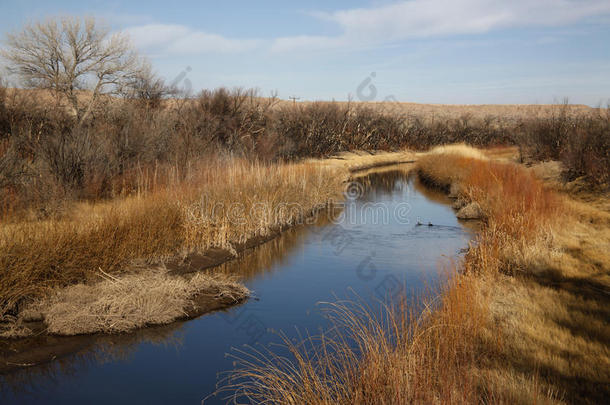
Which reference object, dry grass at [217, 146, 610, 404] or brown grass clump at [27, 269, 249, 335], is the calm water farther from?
dry grass at [217, 146, 610, 404]

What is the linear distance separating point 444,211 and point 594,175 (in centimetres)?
458

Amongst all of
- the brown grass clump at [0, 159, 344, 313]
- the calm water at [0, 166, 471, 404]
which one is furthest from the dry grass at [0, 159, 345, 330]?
the calm water at [0, 166, 471, 404]

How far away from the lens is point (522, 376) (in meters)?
4.71

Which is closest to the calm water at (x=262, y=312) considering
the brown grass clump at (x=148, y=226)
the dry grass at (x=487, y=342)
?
the dry grass at (x=487, y=342)

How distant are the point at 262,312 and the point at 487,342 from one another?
379 centimetres

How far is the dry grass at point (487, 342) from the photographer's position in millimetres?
4398

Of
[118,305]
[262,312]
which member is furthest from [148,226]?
[262,312]

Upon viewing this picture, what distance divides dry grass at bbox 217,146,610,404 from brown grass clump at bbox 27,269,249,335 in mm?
1669

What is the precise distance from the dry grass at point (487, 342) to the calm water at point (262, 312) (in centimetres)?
62

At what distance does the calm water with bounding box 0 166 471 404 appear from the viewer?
5.93 metres

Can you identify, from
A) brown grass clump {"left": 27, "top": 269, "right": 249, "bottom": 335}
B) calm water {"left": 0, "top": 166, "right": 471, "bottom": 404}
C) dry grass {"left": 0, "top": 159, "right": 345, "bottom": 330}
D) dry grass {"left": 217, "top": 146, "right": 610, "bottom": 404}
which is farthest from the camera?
dry grass {"left": 0, "top": 159, "right": 345, "bottom": 330}

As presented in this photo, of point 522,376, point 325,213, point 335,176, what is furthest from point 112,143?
point 522,376

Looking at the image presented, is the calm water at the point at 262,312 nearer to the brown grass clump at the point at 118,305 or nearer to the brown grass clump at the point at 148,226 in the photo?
the brown grass clump at the point at 118,305

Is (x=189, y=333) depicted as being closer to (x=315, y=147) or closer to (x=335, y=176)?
(x=335, y=176)
